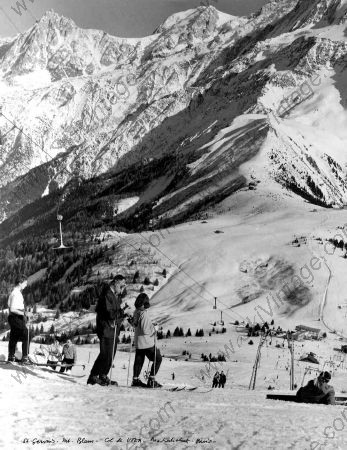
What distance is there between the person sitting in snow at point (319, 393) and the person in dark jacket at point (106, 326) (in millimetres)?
5168

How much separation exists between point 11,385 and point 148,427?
14.6ft

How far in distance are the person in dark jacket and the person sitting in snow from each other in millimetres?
5168

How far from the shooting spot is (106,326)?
16578 mm

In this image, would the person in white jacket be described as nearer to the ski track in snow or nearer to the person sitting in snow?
the ski track in snow

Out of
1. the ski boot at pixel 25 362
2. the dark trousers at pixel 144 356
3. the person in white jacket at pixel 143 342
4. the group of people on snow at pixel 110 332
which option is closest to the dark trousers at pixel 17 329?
the ski boot at pixel 25 362

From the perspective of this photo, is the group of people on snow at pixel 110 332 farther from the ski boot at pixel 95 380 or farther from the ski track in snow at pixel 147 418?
the ski track in snow at pixel 147 418

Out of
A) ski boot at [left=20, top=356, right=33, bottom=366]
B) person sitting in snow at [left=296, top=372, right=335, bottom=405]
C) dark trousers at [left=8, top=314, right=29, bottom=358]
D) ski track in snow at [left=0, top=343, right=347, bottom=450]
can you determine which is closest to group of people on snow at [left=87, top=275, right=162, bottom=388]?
ski track in snow at [left=0, top=343, right=347, bottom=450]

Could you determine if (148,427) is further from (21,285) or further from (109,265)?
(109,265)

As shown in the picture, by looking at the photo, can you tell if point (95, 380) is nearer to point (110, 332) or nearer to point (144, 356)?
point (110, 332)

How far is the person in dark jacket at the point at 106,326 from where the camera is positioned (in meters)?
16.5

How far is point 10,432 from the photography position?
10047 millimetres

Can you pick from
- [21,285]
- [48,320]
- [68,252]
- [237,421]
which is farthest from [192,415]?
[68,252]

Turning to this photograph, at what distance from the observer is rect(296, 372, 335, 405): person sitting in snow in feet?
53.4

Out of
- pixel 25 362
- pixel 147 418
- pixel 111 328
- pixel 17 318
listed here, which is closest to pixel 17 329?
pixel 17 318
